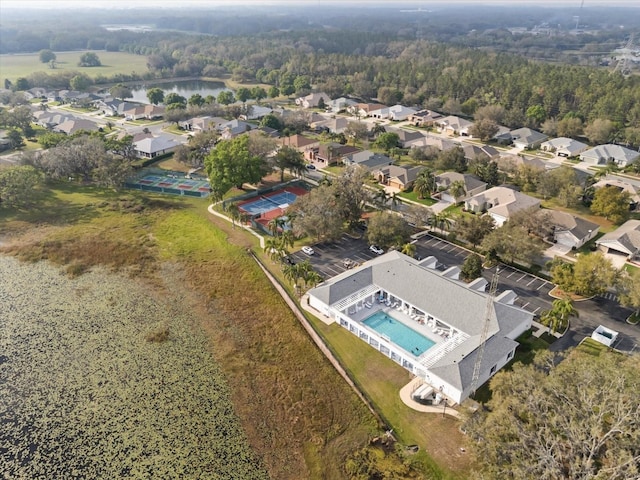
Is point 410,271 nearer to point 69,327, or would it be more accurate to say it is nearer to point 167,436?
point 167,436

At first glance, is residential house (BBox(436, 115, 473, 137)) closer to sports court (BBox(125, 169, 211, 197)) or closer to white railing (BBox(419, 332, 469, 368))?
sports court (BBox(125, 169, 211, 197))

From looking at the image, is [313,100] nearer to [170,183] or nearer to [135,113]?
[135,113]

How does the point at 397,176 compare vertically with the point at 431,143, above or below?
below

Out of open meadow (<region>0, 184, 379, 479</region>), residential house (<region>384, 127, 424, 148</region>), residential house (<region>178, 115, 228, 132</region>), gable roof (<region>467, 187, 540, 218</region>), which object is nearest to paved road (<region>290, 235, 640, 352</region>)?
open meadow (<region>0, 184, 379, 479</region>)

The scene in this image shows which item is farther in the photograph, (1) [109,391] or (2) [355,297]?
(2) [355,297]

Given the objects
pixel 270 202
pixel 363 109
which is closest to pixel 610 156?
pixel 363 109

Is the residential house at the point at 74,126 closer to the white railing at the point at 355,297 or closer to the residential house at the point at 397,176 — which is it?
the residential house at the point at 397,176
